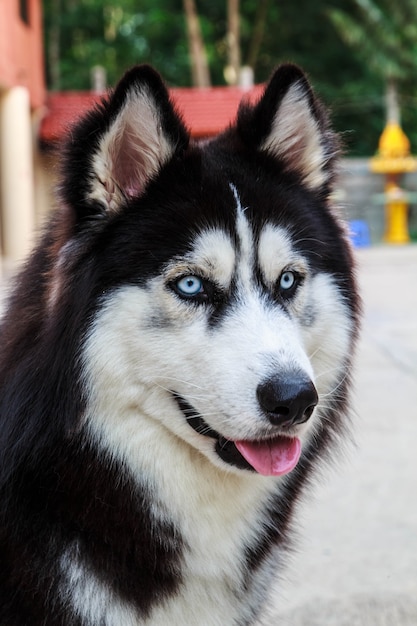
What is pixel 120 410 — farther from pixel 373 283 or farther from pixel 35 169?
pixel 35 169

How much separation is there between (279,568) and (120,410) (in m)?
0.83

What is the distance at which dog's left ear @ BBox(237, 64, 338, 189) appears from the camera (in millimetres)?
2236

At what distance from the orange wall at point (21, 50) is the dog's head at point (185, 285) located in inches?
455

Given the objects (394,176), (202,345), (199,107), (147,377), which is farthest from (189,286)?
(394,176)

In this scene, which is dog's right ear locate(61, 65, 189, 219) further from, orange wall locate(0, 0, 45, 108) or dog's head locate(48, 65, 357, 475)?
orange wall locate(0, 0, 45, 108)

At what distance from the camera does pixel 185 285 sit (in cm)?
203

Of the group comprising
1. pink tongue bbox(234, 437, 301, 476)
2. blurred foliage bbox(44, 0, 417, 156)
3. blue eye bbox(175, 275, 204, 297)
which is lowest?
pink tongue bbox(234, 437, 301, 476)

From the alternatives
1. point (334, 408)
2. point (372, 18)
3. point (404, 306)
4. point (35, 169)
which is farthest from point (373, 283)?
point (372, 18)

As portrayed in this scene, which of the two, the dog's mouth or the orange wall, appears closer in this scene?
the dog's mouth

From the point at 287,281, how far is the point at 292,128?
51 centimetres

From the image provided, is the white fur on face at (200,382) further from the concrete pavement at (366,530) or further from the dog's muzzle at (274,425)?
the concrete pavement at (366,530)

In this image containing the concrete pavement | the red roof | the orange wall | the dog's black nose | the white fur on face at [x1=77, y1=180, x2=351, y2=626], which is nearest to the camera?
the dog's black nose

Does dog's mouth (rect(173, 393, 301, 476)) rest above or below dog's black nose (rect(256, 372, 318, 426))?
below

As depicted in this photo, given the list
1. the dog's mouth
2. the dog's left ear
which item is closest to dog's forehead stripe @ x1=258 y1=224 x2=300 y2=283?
the dog's left ear
